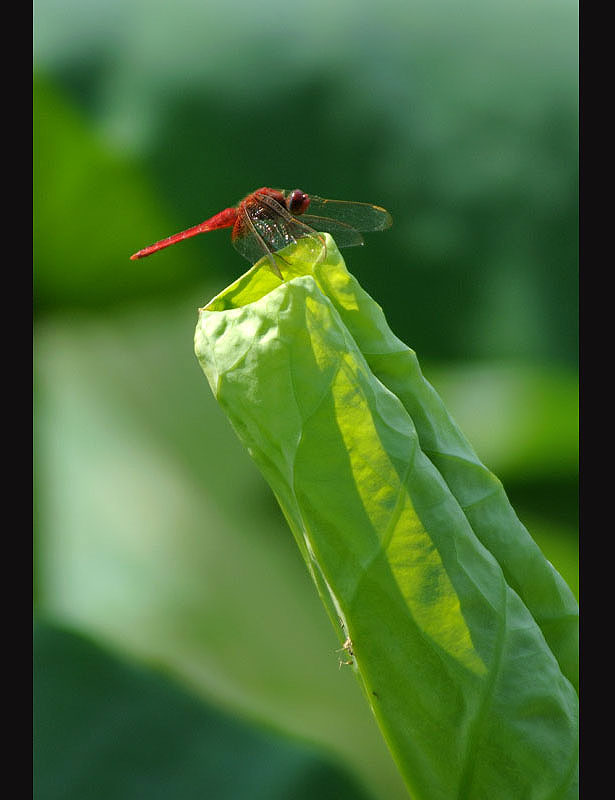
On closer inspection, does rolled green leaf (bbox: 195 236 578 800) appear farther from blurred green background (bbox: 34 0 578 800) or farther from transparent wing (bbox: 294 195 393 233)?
blurred green background (bbox: 34 0 578 800)

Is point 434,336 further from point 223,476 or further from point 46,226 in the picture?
point 46,226

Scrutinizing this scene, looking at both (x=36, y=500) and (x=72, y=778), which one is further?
(x=36, y=500)

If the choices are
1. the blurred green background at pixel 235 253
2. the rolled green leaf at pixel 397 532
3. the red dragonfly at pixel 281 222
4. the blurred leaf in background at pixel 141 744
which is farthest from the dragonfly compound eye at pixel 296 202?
the blurred leaf in background at pixel 141 744

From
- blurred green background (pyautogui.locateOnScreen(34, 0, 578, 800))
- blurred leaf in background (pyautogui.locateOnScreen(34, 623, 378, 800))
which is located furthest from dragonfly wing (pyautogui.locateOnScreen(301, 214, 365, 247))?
blurred leaf in background (pyautogui.locateOnScreen(34, 623, 378, 800))

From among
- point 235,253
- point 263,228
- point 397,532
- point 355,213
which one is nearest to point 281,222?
point 263,228

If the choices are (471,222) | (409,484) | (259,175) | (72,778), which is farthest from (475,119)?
(72,778)
